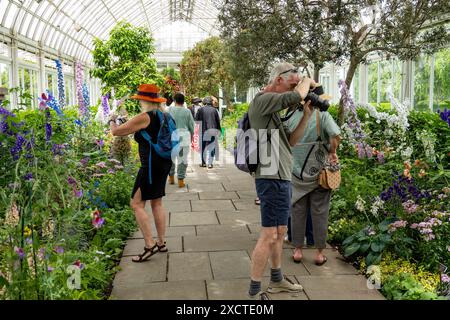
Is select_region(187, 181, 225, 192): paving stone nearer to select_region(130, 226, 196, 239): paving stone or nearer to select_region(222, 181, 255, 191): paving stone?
select_region(222, 181, 255, 191): paving stone

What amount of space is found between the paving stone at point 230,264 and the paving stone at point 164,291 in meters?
0.26

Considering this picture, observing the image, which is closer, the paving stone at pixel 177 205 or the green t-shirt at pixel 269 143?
the green t-shirt at pixel 269 143

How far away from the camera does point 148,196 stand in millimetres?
3963

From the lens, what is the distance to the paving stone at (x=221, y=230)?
16.2 ft

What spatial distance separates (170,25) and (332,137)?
38.4 m

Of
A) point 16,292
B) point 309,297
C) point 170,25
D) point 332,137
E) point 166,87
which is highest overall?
point 170,25

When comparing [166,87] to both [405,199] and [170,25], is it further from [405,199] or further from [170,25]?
[170,25]

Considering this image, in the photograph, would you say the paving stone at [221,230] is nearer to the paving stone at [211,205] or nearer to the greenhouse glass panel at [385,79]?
the paving stone at [211,205]

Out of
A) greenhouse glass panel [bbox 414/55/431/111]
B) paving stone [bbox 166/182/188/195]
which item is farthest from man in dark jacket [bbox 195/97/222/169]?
greenhouse glass panel [bbox 414/55/431/111]

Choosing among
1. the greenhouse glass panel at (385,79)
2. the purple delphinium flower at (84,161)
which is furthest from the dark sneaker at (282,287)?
the greenhouse glass panel at (385,79)

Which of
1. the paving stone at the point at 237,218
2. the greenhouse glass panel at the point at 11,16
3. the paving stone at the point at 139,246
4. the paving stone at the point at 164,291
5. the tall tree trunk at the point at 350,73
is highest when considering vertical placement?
the greenhouse glass panel at the point at 11,16

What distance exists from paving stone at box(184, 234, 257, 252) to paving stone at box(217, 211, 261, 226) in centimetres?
55

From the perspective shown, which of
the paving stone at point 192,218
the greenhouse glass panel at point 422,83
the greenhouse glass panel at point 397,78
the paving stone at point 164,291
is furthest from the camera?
the greenhouse glass panel at point 397,78
